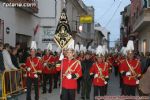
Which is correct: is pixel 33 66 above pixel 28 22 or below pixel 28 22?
below

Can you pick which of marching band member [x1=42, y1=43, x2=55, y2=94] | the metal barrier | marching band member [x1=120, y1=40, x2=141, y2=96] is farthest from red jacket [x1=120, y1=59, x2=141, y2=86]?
marching band member [x1=42, y1=43, x2=55, y2=94]

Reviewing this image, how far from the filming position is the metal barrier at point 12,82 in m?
13.9

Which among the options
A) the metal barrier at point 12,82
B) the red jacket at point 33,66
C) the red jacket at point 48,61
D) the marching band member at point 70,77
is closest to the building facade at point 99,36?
the red jacket at point 48,61

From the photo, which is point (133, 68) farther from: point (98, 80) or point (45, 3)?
point (45, 3)

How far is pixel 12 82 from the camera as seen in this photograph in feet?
48.9

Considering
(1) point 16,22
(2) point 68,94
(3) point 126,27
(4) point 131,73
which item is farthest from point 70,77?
(3) point 126,27

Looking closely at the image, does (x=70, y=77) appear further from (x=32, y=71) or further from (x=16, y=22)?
(x=16, y=22)

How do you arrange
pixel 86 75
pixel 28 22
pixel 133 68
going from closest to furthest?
pixel 133 68 → pixel 86 75 → pixel 28 22

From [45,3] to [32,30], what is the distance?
293 inches

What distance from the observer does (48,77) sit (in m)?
21.1

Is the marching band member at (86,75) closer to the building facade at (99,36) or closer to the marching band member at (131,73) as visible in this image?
the marching band member at (131,73)

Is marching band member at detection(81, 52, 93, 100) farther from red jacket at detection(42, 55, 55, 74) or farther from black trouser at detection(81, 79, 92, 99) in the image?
red jacket at detection(42, 55, 55, 74)

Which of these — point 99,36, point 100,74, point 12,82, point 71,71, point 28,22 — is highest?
point 99,36

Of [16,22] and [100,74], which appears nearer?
[100,74]
